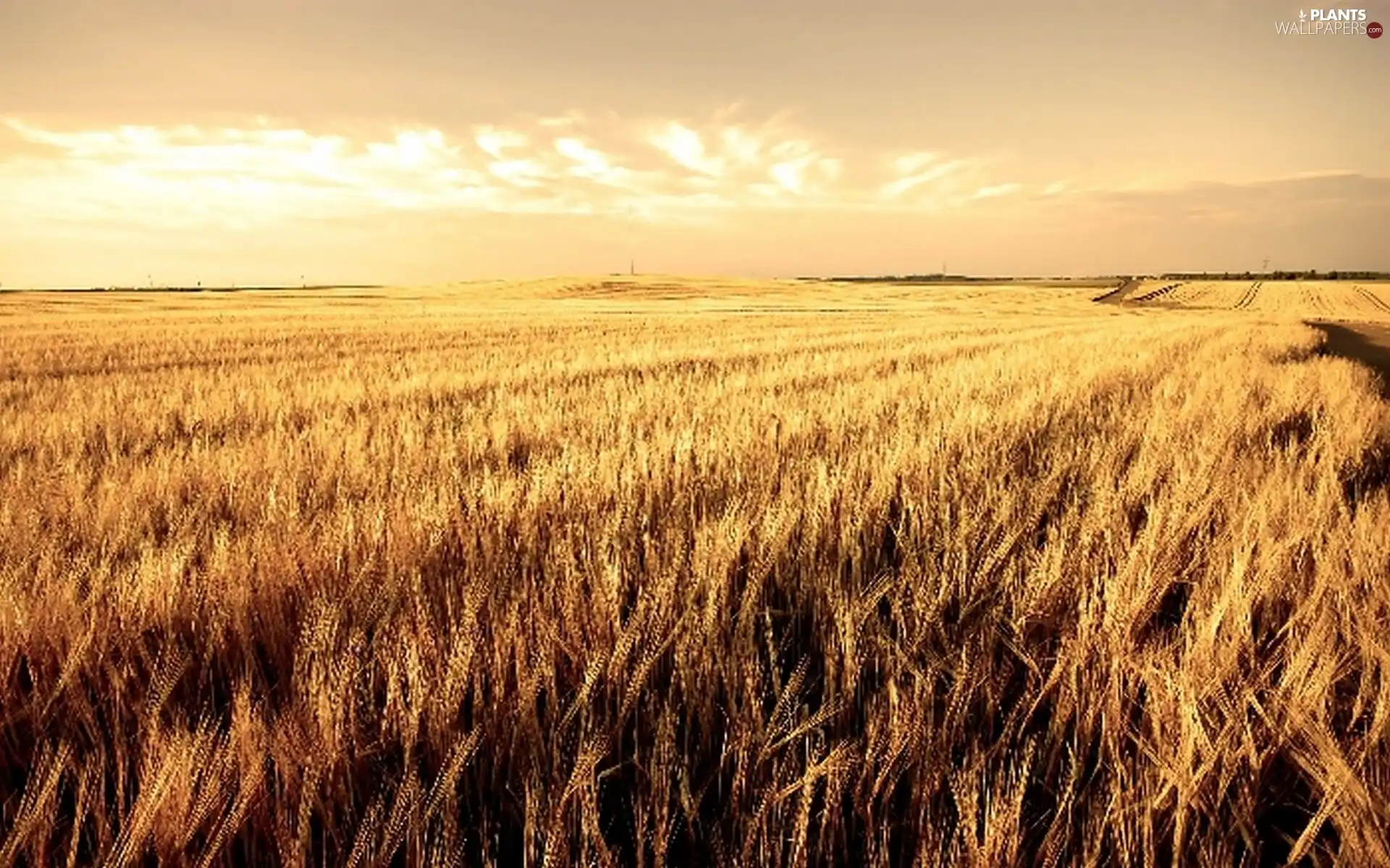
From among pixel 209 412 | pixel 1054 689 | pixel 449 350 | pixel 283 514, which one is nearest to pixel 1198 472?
pixel 1054 689

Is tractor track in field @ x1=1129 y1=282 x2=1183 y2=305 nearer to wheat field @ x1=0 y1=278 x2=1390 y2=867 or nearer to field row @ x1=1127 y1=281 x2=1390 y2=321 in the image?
field row @ x1=1127 y1=281 x2=1390 y2=321

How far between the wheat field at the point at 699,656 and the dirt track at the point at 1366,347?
7558 millimetres

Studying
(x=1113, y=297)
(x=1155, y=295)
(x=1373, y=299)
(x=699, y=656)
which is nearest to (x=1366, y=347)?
(x=699, y=656)

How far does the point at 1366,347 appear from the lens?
1714 cm

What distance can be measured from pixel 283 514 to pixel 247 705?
1.74 meters

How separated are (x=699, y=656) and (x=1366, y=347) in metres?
23.0

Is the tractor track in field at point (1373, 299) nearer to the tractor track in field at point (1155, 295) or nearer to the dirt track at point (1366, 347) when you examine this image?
the tractor track in field at point (1155, 295)

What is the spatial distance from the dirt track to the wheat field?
24.8 ft

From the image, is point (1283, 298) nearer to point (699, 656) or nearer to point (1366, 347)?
point (1366, 347)

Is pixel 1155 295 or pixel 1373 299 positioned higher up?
pixel 1155 295

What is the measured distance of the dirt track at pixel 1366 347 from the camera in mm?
11012

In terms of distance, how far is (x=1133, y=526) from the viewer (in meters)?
2.63

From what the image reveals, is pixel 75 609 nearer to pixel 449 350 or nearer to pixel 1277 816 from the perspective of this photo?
pixel 1277 816

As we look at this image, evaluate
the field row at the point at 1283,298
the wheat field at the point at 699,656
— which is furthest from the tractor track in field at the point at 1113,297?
the wheat field at the point at 699,656
